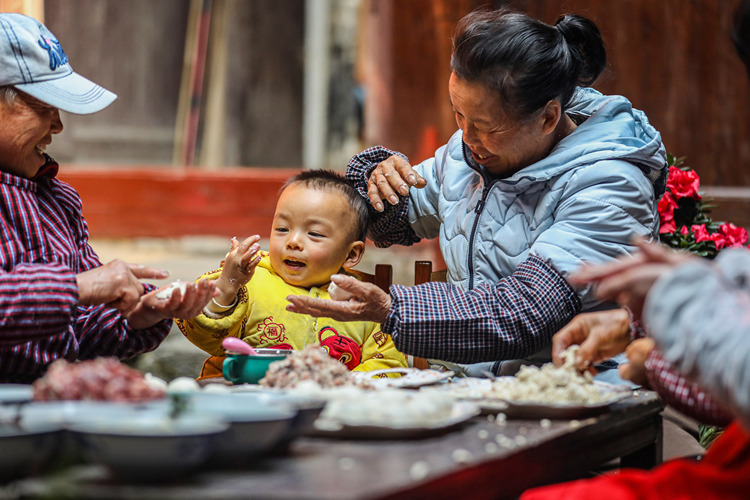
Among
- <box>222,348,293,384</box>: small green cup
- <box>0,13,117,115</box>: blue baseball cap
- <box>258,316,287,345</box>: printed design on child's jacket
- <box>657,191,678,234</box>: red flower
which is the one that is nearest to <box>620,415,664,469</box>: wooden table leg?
<box>222,348,293,384</box>: small green cup

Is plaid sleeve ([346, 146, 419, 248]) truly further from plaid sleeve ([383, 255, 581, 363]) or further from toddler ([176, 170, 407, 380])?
plaid sleeve ([383, 255, 581, 363])

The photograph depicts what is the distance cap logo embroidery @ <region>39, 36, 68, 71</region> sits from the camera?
7.84ft

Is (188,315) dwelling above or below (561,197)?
below

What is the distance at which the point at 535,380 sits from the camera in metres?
2.02

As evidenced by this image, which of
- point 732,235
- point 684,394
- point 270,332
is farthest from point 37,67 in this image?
point 732,235

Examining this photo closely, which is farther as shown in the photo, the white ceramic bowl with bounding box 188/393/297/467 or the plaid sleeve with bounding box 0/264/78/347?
the plaid sleeve with bounding box 0/264/78/347

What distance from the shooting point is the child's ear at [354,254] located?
3.11 meters

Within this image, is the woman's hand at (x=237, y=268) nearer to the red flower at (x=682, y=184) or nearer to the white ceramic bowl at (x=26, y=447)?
the white ceramic bowl at (x=26, y=447)

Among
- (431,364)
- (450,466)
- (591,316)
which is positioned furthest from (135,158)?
(450,466)

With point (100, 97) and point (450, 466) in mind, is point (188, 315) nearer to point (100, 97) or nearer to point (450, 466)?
point (100, 97)

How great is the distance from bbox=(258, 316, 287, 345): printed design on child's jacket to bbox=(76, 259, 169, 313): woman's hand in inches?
28.3

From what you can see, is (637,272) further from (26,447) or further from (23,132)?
(23,132)

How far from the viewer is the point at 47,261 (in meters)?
2.39

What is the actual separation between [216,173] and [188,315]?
3.72 m
